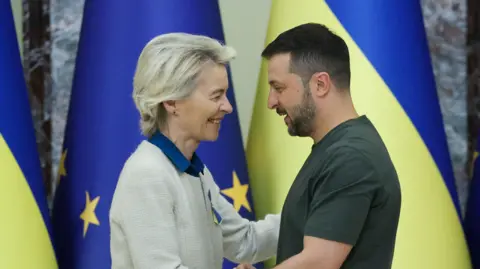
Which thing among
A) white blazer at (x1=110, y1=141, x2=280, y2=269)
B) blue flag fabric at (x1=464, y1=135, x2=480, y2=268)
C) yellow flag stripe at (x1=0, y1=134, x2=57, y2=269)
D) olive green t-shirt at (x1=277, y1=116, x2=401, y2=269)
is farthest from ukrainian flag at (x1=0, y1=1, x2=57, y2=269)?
blue flag fabric at (x1=464, y1=135, x2=480, y2=268)

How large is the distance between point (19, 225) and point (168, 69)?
0.58 metres

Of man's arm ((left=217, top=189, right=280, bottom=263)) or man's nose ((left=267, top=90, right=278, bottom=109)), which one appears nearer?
man's nose ((left=267, top=90, right=278, bottom=109))

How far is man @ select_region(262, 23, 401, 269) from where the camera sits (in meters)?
0.95

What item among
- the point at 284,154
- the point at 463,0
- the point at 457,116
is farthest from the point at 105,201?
the point at 463,0

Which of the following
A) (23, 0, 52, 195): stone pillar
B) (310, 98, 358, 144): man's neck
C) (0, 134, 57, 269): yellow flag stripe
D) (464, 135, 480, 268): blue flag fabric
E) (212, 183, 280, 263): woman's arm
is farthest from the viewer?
(23, 0, 52, 195): stone pillar

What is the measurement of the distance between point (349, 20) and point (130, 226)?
2.34ft

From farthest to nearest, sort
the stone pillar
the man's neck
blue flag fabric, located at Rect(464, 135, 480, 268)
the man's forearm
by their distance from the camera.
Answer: the stone pillar → blue flag fabric, located at Rect(464, 135, 480, 268) → the man's neck → the man's forearm

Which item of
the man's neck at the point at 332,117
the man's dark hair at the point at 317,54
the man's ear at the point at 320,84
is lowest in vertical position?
the man's neck at the point at 332,117

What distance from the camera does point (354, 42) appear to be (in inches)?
58.3

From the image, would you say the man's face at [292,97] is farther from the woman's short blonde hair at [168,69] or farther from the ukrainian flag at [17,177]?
the ukrainian flag at [17,177]

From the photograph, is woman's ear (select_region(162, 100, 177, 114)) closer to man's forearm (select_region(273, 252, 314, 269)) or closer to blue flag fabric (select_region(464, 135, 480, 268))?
man's forearm (select_region(273, 252, 314, 269))

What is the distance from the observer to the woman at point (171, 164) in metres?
1.03

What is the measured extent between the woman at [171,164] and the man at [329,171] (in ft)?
0.36

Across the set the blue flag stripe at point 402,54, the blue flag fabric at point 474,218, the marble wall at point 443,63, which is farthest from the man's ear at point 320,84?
the marble wall at point 443,63
